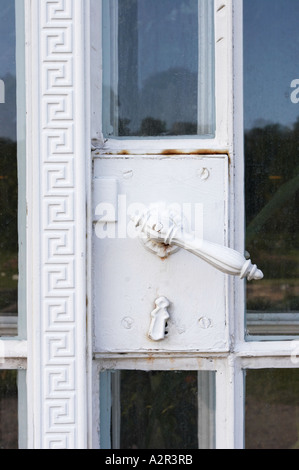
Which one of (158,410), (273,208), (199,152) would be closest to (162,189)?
(199,152)

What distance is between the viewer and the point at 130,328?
1.07 metres

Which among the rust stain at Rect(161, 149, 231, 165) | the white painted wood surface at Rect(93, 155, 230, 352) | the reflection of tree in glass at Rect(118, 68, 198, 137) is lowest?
the white painted wood surface at Rect(93, 155, 230, 352)

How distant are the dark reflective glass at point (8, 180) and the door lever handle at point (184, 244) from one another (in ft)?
0.85

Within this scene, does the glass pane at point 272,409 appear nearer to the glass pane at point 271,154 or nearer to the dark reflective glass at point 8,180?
the glass pane at point 271,154

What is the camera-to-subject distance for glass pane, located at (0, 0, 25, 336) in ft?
3.59

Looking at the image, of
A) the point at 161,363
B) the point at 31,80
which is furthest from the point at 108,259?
the point at 31,80

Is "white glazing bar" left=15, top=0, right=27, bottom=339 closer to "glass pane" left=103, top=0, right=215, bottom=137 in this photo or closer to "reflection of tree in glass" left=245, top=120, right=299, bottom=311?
"glass pane" left=103, top=0, right=215, bottom=137

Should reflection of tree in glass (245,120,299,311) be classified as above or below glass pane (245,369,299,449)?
above

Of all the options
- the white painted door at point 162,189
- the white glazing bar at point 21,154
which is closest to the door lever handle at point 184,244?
the white painted door at point 162,189

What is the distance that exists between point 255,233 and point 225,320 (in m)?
0.19

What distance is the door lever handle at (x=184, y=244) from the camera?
0.97m

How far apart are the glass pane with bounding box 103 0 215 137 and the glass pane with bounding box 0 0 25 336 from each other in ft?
0.60

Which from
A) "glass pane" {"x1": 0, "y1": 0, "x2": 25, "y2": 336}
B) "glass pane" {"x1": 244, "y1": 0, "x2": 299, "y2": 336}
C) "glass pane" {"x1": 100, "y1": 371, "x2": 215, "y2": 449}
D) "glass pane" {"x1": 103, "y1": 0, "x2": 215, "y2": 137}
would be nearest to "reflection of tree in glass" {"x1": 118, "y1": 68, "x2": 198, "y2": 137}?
"glass pane" {"x1": 103, "y1": 0, "x2": 215, "y2": 137}
